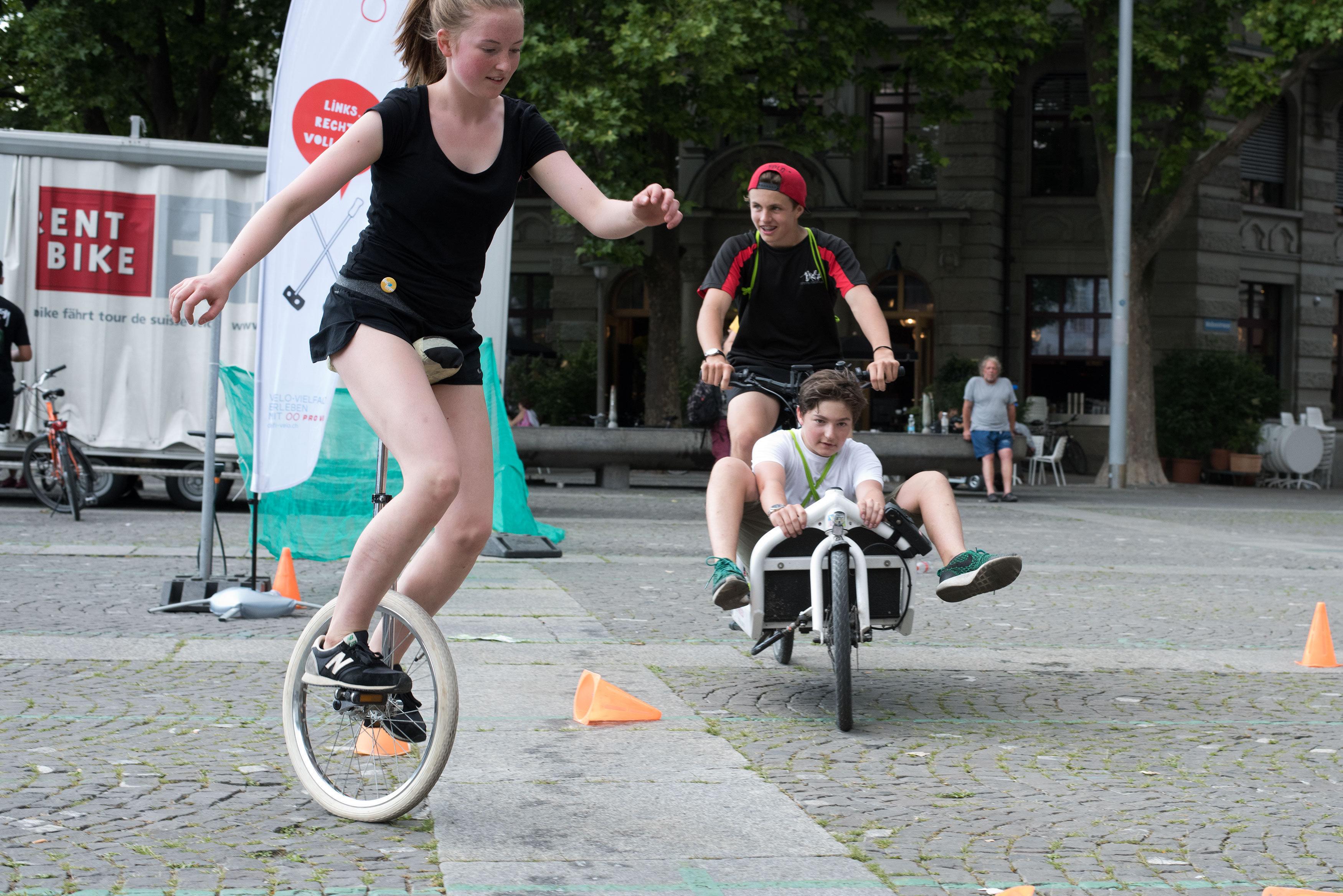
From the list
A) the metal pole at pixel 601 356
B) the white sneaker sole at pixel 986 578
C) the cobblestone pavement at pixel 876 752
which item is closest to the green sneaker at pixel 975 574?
the white sneaker sole at pixel 986 578

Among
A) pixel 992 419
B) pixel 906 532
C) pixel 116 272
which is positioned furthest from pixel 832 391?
pixel 992 419

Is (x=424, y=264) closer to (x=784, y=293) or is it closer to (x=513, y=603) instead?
(x=784, y=293)

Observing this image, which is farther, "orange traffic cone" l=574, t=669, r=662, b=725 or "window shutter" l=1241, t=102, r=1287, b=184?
"window shutter" l=1241, t=102, r=1287, b=184

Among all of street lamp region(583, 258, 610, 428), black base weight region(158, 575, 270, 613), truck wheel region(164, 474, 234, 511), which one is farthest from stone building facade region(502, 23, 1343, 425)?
black base weight region(158, 575, 270, 613)

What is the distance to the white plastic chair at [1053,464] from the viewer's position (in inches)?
931

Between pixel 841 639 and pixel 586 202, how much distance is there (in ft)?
5.35

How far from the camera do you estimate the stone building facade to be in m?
27.6

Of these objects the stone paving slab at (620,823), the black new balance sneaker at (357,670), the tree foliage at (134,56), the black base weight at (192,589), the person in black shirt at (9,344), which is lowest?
the stone paving slab at (620,823)

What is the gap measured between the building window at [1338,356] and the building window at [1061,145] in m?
5.97

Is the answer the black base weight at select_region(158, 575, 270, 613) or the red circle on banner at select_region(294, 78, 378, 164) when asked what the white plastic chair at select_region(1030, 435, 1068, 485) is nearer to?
the red circle on banner at select_region(294, 78, 378, 164)

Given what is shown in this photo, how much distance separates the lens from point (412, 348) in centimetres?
342

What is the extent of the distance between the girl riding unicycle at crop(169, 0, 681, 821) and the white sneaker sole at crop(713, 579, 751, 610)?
1225mm

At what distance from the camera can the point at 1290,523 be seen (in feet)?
50.1

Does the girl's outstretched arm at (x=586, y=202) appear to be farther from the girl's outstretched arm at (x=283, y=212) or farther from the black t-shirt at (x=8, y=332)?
the black t-shirt at (x=8, y=332)
